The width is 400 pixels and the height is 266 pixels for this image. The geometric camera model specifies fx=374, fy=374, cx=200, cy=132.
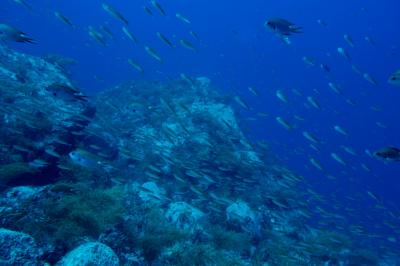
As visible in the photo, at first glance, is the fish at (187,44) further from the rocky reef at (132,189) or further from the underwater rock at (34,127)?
the underwater rock at (34,127)

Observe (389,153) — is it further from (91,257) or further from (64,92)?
(64,92)

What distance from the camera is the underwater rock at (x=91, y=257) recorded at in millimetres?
5125

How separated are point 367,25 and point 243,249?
139 metres

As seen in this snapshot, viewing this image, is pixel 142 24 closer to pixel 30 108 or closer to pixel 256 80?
pixel 256 80

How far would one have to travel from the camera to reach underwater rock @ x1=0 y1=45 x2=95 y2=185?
8250 mm

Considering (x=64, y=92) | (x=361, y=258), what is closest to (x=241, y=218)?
(x=64, y=92)

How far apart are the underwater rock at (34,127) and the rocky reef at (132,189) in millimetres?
29

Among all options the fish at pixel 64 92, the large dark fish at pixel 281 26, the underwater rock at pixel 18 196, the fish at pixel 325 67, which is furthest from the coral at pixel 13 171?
the fish at pixel 325 67

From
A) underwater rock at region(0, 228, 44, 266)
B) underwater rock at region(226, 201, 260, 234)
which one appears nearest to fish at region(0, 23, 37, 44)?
underwater rock at region(0, 228, 44, 266)

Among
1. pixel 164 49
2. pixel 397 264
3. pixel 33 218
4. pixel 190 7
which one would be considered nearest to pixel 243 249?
pixel 33 218

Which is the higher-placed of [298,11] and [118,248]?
Answer: [298,11]

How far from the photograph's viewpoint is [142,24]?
176750 mm

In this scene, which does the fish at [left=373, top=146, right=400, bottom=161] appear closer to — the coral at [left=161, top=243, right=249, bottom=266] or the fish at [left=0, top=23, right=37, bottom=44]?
the coral at [left=161, top=243, right=249, bottom=266]

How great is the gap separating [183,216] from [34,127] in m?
4.40
